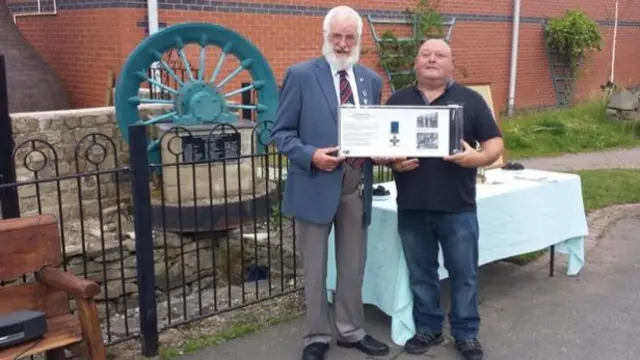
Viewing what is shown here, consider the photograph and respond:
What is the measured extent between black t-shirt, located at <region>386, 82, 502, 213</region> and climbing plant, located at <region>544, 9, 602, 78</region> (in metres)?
12.8

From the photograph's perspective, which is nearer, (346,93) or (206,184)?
(346,93)

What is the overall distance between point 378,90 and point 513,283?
2.16 m

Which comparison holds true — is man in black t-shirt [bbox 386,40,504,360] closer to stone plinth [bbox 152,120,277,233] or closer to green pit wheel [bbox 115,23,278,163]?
stone plinth [bbox 152,120,277,233]

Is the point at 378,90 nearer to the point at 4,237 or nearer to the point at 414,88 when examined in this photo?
the point at 414,88

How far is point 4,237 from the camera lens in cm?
336

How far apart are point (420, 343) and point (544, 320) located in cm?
99

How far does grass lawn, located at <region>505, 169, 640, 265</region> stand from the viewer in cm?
768

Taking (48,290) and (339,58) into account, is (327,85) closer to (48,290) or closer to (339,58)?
(339,58)

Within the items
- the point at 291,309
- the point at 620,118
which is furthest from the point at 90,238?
the point at 620,118

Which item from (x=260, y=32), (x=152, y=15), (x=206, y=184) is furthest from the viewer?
(x=260, y=32)

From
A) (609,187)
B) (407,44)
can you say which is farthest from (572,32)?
(609,187)

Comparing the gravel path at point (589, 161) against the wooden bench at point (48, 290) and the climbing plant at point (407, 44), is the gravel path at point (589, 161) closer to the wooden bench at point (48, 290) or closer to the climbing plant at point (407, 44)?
the climbing plant at point (407, 44)

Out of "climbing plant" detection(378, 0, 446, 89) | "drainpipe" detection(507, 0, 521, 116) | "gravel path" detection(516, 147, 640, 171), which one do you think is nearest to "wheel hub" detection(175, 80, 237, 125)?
"gravel path" detection(516, 147, 640, 171)

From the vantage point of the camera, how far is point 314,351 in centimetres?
385
